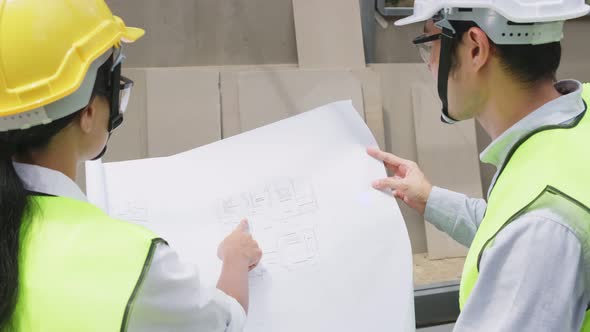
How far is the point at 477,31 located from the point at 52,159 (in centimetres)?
79

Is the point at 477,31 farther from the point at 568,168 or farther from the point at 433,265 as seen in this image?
the point at 433,265

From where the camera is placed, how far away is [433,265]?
8.16ft

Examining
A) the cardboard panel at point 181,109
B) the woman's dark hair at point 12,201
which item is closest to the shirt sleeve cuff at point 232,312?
the woman's dark hair at point 12,201

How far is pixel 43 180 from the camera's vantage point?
2.72 ft

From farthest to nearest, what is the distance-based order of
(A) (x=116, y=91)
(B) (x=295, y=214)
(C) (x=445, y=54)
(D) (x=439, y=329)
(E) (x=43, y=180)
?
(D) (x=439, y=329) < (B) (x=295, y=214) < (C) (x=445, y=54) < (A) (x=116, y=91) < (E) (x=43, y=180)

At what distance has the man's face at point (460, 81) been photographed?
3.28ft

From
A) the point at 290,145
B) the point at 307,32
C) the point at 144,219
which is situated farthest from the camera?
the point at 307,32

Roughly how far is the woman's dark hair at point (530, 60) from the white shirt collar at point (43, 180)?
0.79 metres

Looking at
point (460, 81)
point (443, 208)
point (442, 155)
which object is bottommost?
point (442, 155)

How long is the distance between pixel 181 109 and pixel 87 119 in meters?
1.44

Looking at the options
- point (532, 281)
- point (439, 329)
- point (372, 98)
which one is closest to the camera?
point (532, 281)

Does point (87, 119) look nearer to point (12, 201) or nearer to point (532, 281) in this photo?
point (12, 201)

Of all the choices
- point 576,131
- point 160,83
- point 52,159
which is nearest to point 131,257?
point 52,159

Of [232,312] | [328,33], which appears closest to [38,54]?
[232,312]
